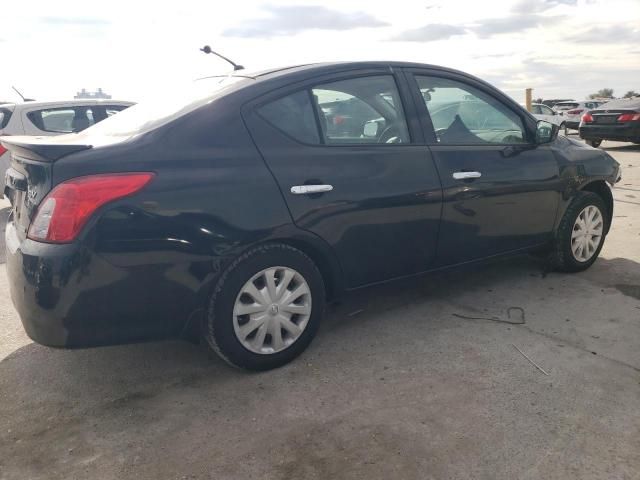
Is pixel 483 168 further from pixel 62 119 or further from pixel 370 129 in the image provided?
pixel 62 119

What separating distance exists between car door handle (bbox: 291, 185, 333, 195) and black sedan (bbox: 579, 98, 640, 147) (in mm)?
13827

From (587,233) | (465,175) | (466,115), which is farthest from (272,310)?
(587,233)

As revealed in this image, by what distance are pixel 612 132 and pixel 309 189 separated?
1400cm

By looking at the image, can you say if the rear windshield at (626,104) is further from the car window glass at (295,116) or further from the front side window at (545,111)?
A: the car window glass at (295,116)

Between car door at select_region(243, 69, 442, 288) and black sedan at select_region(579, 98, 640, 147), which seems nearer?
car door at select_region(243, 69, 442, 288)

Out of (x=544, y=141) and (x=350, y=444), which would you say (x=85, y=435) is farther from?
(x=544, y=141)

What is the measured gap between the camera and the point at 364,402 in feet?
9.16

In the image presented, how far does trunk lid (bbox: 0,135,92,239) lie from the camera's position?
2592 mm

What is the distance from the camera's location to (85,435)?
260cm

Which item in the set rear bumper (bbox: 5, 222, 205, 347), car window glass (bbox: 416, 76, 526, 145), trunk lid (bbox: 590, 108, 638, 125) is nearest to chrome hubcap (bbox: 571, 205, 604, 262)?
car window glass (bbox: 416, 76, 526, 145)

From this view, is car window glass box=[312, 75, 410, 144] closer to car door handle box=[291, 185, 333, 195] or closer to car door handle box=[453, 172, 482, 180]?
car door handle box=[291, 185, 333, 195]

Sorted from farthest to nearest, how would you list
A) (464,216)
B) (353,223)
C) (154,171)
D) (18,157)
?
(464,216) → (353,223) → (18,157) → (154,171)

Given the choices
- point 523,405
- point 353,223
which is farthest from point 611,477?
point 353,223

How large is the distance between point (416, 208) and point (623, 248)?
9.68 ft
